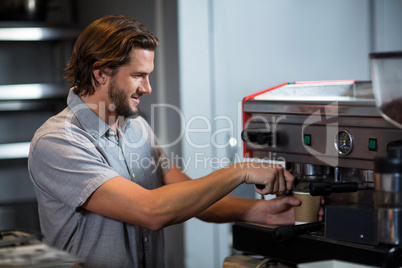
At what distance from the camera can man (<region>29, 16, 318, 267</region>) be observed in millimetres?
1390

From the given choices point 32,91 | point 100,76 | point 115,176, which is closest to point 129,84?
point 100,76

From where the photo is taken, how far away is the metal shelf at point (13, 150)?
2.37 metres

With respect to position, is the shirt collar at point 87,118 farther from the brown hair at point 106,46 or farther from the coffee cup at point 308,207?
the coffee cup at point 308,207

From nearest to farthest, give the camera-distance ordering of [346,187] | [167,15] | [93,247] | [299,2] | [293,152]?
[346,187], [293,152], [93,247], [167,15], [299,2]

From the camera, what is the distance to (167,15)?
8.07 feet

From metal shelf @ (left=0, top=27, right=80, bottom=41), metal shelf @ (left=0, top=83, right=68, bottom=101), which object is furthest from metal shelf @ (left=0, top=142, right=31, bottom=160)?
metal shelf @ (left=0, top=27, right=80, bottom=41)

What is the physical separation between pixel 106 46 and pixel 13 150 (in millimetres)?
985

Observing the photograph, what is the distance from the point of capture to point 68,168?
1439mm

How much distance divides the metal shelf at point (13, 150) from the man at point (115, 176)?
0.76m

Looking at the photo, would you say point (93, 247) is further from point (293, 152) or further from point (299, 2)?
point (299, 2)

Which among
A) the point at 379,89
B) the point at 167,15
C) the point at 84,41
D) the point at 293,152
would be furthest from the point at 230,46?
the point at 379,89

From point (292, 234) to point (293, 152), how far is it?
0.22 meters

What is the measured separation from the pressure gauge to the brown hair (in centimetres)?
65

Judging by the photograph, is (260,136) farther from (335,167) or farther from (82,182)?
(82,182)
